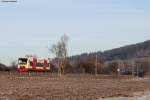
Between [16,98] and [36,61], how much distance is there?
215 ft

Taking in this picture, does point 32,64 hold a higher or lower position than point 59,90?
higher

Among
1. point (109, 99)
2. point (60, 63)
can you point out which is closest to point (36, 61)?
point (60, 63)

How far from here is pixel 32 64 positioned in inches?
3558

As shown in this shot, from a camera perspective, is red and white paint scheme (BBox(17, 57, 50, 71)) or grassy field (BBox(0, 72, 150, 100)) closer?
grassy field (BBox(0, 72, 150, 100))

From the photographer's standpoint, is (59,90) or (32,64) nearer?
(59,90)

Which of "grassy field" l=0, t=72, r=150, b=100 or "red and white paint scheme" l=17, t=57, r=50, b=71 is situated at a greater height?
"red and white paint scheme" l=17, t=57, r=50, b=71

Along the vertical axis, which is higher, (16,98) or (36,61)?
(36,61)

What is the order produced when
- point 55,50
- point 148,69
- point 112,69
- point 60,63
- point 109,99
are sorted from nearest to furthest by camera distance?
1. point 109,99
2. point 60,63
3. point 55,50
4. point 112,69
5. point 148,69

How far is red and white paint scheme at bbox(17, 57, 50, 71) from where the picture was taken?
3548 inches

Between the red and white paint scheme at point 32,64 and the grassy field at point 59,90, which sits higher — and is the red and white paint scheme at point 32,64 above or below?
above

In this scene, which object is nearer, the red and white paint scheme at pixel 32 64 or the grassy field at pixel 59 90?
the grassy field at pixel 59 90

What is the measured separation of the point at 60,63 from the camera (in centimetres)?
11462

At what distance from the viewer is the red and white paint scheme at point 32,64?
90125mm

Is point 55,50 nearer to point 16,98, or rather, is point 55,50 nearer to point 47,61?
point 47,61
